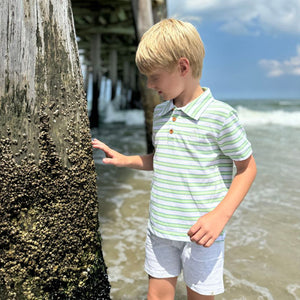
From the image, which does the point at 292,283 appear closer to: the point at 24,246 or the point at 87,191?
the point at 87,191

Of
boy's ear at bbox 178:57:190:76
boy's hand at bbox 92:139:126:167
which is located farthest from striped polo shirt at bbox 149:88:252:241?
boy's hand at bbox 92:139:126:167

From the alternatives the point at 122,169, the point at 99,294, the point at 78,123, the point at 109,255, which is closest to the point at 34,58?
the point at 78,123

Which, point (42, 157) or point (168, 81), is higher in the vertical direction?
point (168, 81)

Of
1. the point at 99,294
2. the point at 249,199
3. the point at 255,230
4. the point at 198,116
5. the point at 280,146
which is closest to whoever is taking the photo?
the point at 198,116

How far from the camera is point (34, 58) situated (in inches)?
57.6

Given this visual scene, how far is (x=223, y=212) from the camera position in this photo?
4.21 feet

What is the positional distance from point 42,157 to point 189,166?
2.05 ft

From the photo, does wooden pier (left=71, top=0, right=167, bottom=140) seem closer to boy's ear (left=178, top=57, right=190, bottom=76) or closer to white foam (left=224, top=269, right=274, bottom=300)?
white foam (left=224, top=269, right=274, bottom=300)

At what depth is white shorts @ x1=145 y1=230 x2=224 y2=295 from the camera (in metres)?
1.39

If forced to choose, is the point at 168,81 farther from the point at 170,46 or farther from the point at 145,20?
the point at 145,20

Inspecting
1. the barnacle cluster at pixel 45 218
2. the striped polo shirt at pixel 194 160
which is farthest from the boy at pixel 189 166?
the barnacle cluster at pixel 45 218

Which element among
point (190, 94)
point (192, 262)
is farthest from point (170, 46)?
point (192, 262)

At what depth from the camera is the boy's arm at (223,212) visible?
1250 mm

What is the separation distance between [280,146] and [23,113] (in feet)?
26.9
